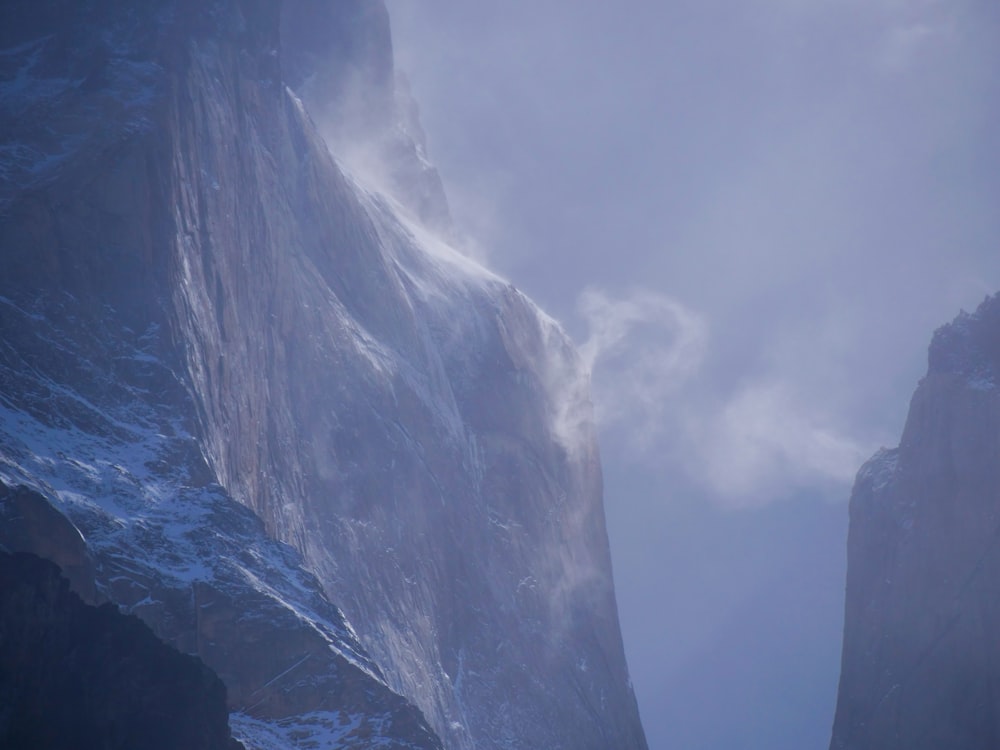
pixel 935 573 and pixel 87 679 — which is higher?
pixel 935 573

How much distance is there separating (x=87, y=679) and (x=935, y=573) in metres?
68.9

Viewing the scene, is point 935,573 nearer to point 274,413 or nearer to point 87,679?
point 274,413

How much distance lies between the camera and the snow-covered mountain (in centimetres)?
4416

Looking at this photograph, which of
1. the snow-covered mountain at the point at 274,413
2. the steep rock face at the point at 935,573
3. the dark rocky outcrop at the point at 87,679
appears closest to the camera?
the dark rocky outcrop at the point at 87,679

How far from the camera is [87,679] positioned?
118ft

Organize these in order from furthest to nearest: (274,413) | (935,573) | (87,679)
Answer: (935,573) < (274,413) < (87,679)

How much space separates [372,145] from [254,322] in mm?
61198

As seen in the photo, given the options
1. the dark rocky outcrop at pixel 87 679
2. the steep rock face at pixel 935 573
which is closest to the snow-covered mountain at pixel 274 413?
the dark rocky outcrop at pixel 87 679

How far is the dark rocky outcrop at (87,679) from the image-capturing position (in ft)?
112

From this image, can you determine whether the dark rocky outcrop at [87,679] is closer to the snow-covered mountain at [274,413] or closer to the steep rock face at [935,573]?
the snow-covered mountain at [274,413]

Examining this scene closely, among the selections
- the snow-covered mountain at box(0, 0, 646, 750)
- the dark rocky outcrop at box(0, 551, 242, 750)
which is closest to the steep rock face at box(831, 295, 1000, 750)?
the snow-covered mountain at box(0, 0, 646, 750)

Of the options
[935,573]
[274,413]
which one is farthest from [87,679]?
[935,573]

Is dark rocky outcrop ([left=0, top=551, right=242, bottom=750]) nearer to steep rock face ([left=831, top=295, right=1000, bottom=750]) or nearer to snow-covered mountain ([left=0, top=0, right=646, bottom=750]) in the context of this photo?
snow-covered mountain ([left=0, top=0, right=646, bottom=750])

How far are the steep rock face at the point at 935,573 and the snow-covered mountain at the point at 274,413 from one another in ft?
61.9
